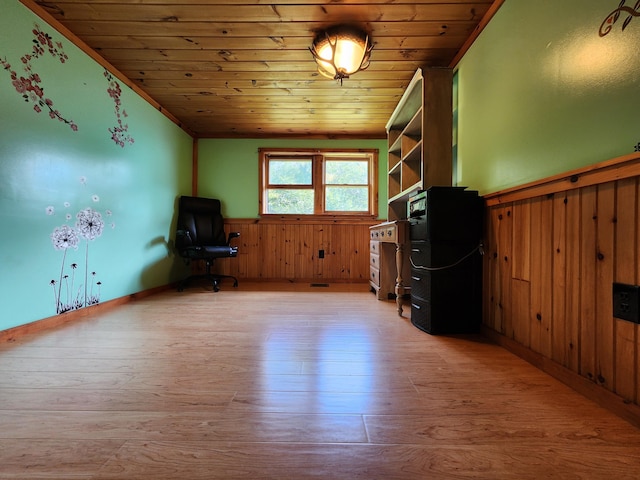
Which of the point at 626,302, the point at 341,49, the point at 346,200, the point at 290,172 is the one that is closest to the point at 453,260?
the point at 626,302

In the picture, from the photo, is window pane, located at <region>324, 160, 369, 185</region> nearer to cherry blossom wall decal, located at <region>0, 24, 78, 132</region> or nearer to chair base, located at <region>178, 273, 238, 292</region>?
chair base, located at <region>178, 273, 238, 292</region>

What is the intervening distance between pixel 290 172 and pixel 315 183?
0.41 meters

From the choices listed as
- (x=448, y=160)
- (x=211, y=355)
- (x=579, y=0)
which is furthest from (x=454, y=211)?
(x=211, y=355)

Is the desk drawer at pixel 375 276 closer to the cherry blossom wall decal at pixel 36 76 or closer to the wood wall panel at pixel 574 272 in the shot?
the wood wall panel at pixel 574 272

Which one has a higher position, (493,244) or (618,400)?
(493,244)

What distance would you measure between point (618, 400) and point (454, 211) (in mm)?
1051

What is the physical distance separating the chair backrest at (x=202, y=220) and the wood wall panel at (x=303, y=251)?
17.5 inches

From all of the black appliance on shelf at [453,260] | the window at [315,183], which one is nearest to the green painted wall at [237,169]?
the window at [315,183]

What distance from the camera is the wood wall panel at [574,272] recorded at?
89 cm

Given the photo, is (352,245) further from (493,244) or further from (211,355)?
(211,355)

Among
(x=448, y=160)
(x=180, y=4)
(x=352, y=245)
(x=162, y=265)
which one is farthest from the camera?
(x=352, y=245)

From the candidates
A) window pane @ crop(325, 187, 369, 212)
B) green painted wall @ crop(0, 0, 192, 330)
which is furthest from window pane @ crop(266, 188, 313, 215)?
green painted wall @ crop(0, 0, 192, 330)

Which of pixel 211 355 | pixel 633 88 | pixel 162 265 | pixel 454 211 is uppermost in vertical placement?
pixel 633 88

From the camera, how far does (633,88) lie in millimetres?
920
